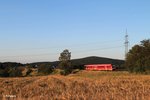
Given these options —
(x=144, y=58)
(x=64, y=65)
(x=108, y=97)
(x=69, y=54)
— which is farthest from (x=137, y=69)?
(x=108, y=97)

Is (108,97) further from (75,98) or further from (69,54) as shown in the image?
(69,54)

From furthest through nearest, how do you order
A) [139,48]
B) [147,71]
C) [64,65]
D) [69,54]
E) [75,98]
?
[69,54] < [64,65] < [139,48] < [147,71] < [75,98]

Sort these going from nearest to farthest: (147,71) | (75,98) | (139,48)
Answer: (75,98), (147,71), (139,48)

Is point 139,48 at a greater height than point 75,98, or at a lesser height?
greater

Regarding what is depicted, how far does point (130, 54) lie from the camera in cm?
9306

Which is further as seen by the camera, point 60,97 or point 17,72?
point 17,72

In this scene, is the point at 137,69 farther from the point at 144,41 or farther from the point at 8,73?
the point at 8,73

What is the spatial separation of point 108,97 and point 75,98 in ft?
4.14

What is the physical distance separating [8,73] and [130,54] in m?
32.1

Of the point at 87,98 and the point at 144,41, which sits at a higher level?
the point at 144,41

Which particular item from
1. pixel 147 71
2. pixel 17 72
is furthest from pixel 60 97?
pixel 17 72

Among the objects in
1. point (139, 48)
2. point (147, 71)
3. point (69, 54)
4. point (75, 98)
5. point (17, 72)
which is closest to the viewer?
point (75, 98)

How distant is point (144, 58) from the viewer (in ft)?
292

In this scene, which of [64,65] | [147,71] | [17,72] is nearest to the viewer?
[147,71]
